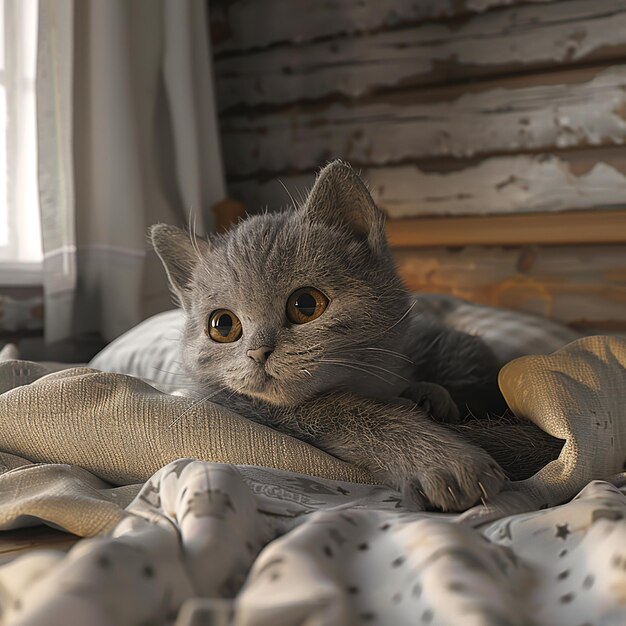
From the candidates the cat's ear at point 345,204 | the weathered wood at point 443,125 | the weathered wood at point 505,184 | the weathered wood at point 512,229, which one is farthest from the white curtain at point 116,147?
the cat's ear at point 345,204

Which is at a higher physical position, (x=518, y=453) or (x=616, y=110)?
(x=616, y=110)

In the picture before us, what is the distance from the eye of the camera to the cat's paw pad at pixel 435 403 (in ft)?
3.57

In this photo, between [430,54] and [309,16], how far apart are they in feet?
1.73

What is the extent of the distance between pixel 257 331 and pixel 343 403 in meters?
0.15

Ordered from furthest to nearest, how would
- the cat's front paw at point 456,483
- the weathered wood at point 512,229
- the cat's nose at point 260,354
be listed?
the weathered wood at point 512,229
the cat's nose at point 260,354
the cat's front paw at point 456,483

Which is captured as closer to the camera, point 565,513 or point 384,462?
point 565,513

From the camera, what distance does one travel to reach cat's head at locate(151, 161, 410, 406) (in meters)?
0.94

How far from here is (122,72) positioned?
8.20ft

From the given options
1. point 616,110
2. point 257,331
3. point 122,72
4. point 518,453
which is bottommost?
point 518,453

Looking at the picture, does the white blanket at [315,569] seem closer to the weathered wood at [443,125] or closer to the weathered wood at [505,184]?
the weathered wood at [505,184]

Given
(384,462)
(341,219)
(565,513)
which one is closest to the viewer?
(565,513)

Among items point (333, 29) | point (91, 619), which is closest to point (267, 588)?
point (91, 619)

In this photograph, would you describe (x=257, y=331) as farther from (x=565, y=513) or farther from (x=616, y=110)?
(x=616, y=110)

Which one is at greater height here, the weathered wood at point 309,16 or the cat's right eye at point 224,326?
the weathered wood at point 309,16
